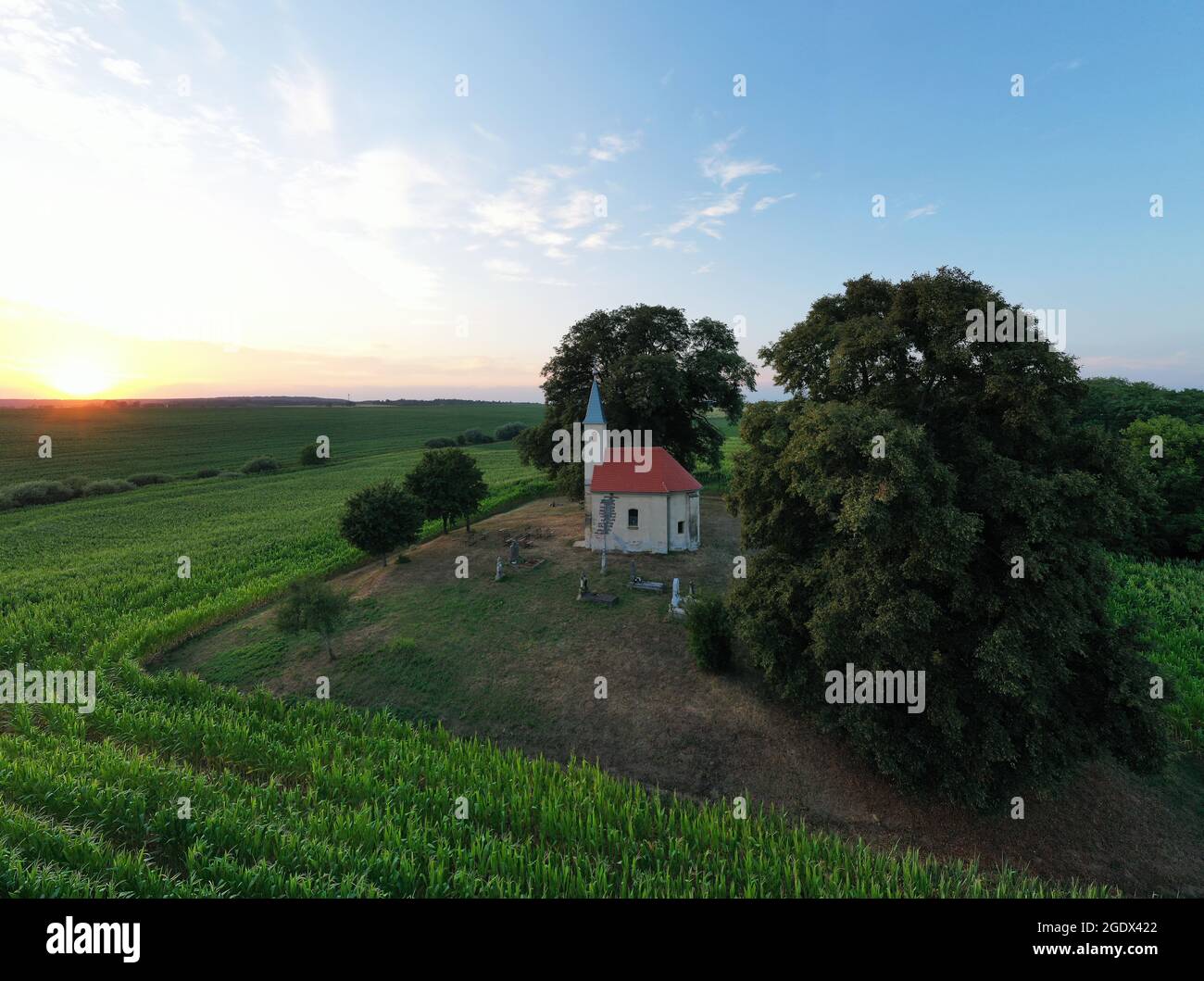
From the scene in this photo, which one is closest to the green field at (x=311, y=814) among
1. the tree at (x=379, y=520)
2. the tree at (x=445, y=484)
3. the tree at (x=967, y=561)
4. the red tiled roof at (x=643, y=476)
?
the tree at (x=967, y=561)

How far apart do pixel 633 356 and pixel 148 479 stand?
54754 millimetres

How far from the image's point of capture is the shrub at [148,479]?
49412 millimetres

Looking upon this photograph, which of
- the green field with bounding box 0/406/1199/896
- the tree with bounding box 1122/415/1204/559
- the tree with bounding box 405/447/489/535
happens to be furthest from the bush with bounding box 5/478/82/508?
the tree with bounding box 1122/415/1204/559

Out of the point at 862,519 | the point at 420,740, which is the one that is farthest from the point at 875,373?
the point at 420,740

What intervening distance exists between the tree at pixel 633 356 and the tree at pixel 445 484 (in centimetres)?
623

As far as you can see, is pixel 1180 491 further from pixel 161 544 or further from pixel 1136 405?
pixel 161 544

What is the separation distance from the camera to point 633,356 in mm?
30828

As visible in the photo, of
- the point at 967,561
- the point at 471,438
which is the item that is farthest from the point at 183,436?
the point at 967,561

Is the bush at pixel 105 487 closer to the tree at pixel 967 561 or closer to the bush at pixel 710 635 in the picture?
the bush at pixel 710 635

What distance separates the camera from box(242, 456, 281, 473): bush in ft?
190

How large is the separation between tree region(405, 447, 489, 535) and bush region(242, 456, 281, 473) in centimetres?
4265
